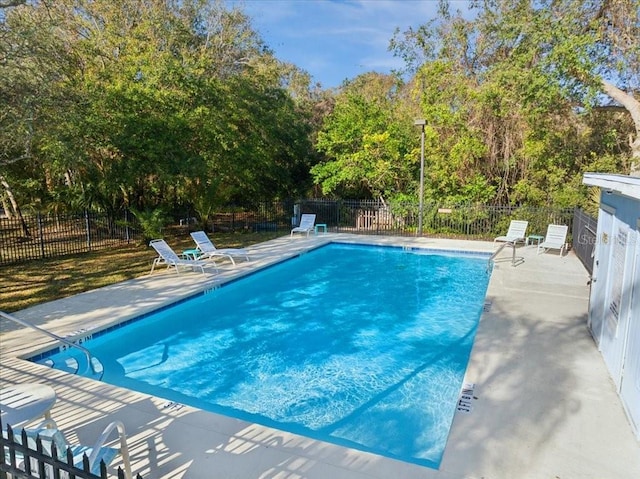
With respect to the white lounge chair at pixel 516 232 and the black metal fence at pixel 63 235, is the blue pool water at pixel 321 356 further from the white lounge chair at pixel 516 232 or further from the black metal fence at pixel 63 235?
the black metal fence at pixel 63 235

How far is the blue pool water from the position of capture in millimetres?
4820

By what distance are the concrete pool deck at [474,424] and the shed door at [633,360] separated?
0.14 meters

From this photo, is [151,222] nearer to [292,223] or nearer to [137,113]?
[137,113]

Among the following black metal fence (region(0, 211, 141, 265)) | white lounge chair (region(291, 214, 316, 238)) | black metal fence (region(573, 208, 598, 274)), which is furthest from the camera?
white lounge chair (region(291, 214, 316, 238))

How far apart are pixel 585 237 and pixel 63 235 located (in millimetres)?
14834

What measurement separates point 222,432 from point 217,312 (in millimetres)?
4673

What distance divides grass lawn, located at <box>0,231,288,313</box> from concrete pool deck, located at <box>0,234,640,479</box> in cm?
158

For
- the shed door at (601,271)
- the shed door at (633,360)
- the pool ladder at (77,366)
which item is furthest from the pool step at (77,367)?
the shed door at (601,271)

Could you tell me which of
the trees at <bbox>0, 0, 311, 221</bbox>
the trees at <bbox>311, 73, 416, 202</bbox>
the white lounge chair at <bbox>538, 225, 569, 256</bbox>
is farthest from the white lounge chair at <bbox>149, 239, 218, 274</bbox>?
the white lounge chair at <bbox>538, 225, 569, 256</bbox>

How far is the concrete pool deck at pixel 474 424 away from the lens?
331cm

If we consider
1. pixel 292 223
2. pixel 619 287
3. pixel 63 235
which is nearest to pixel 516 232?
pixel 292 223

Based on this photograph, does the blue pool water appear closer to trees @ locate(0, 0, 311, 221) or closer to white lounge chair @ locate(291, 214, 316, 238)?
trees @ locate(0, 0, 311, 221)

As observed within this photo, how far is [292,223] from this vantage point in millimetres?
18172

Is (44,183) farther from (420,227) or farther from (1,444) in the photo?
(1,444)
